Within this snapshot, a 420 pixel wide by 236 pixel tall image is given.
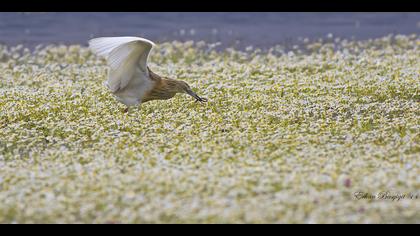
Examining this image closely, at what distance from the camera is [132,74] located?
442 inches

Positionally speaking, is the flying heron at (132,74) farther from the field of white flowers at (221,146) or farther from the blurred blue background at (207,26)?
the blurred blue background at (207,26)

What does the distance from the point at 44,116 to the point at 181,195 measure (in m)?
4.53

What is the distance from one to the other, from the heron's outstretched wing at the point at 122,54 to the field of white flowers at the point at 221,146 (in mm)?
556

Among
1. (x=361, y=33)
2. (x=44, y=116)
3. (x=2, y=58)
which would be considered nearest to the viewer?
(x=44, y=116)

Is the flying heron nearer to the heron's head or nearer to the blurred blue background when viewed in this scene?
the heron's head

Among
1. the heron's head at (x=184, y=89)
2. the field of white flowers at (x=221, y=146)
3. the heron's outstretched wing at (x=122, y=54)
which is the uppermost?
the heron's outstretched wing at (x=122, y=54)

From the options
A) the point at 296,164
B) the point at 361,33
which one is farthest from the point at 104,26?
the point at 296,164

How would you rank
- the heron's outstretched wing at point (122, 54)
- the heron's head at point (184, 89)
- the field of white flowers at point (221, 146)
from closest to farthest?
the field of white flowers at point (221, 146), the heron's outstretched wing at point (122, 54), the heron's head at point (184, 89)

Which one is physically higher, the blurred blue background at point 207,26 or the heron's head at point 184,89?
the blurred blue background at point 207,26

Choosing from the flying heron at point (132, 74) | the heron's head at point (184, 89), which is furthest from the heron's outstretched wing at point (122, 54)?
the heron's head at point (184, 89)

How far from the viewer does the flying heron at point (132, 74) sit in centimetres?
1027

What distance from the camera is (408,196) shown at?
7.29 meters

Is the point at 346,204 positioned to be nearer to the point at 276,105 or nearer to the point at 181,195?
the point at 181,195

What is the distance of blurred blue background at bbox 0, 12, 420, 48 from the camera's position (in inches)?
838
